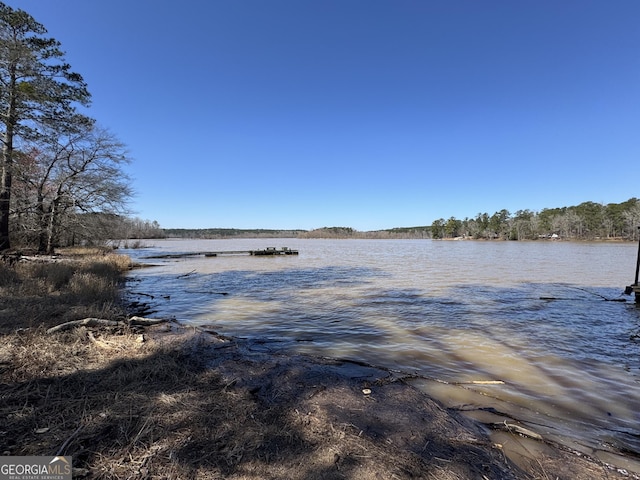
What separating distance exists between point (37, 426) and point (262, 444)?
78.5 inches

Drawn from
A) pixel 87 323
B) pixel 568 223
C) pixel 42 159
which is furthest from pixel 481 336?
pixel 568 223

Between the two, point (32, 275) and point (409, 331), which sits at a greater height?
point (32, 275)

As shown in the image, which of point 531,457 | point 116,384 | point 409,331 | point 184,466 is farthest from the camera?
point 409,331

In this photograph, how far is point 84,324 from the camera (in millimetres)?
5965

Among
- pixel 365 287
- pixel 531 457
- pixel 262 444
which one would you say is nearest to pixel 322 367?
pixel 262 444

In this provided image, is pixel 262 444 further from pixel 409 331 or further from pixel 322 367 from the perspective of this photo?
pixel 409 331

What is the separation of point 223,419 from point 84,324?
466 centimetres

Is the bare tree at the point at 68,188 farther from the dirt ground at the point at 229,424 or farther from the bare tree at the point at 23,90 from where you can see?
the dirt ground at the point at 229,424

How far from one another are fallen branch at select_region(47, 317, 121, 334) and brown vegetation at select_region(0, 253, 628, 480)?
0.22 metres

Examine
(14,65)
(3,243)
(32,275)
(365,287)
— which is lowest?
(365,287)

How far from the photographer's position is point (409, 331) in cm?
830

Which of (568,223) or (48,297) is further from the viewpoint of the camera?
(568,223)

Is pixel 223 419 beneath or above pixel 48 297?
beneath

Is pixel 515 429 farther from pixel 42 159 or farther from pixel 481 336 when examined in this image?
pixel 42 159
